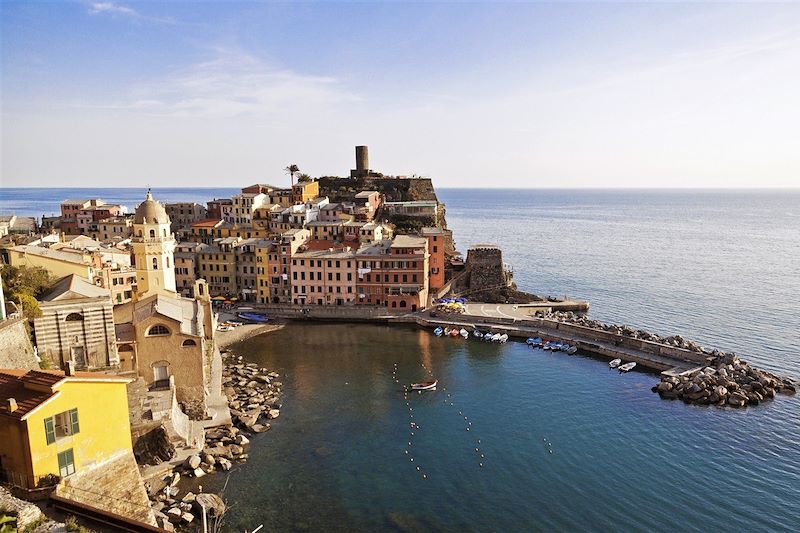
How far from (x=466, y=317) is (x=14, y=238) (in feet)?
162

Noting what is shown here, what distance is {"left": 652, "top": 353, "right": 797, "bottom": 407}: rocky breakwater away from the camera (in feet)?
132

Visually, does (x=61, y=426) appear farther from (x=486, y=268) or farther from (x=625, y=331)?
(x=486, y=268)

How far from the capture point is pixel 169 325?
3391 cm

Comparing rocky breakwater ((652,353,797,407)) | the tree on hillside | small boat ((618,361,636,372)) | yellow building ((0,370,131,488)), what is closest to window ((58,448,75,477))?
yellow building ((0,370,131,488))

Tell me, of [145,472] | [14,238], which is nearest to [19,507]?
[145,472]

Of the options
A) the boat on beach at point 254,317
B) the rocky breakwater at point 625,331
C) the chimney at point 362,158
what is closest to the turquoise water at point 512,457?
the rocky breakwater at point 625,331

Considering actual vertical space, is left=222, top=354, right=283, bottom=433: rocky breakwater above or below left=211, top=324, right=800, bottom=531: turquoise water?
above

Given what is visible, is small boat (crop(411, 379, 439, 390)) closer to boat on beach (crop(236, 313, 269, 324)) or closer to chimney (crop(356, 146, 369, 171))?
boat on beach (crop(236, 313, 269, 324))

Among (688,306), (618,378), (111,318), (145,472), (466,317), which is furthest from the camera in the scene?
(688,306)

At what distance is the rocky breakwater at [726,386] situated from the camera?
40188 millimetres

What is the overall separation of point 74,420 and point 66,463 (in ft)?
5.05

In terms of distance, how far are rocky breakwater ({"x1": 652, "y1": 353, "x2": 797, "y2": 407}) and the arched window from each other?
3755 centimetres

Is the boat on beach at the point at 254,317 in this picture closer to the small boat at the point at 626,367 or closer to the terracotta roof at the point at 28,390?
the small boat at the point at 626,367

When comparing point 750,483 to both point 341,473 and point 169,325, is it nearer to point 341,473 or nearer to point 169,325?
point 341,473
